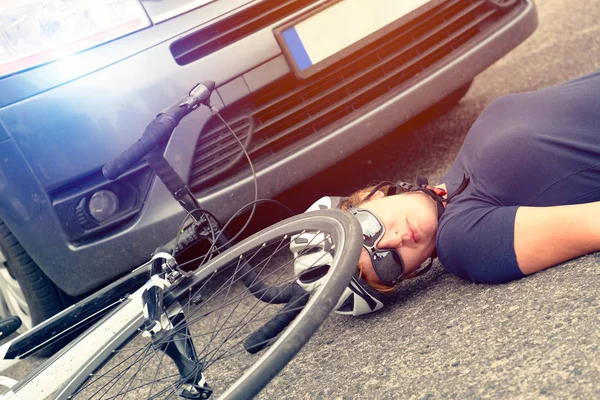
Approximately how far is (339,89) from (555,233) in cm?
112

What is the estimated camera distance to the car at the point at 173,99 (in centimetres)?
223

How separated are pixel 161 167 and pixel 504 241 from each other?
1040mm

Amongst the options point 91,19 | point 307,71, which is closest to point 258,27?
point 307,71

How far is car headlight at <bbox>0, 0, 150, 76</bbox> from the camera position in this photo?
7.17 ft

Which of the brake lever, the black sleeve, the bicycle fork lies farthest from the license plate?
the bicycle fork

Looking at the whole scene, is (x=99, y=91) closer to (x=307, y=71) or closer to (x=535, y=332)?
(x=307, y=71)

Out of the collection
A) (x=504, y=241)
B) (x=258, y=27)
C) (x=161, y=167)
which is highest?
(x=258, y=27)

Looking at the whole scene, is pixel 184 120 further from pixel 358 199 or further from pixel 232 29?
pixel 358 199

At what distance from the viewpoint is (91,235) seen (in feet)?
8.05

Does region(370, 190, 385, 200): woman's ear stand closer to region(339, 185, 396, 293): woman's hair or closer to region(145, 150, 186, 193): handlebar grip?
region(339, 185, 396, 293): woman's hair

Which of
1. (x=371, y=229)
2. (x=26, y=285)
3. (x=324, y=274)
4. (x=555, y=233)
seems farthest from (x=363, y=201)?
(x=26, y=285)

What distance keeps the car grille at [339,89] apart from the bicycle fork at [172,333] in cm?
62

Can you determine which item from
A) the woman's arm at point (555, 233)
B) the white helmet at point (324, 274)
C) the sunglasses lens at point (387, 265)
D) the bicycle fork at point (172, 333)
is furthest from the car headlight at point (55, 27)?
the woman's arm at point (555, 233)

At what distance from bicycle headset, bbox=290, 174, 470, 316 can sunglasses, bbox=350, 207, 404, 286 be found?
5cm
